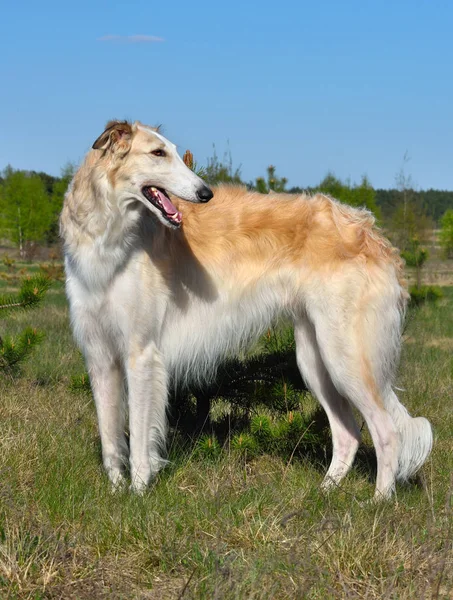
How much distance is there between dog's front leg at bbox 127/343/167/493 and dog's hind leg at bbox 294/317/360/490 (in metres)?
1.09

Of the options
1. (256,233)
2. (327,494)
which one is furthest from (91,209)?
(327,494)

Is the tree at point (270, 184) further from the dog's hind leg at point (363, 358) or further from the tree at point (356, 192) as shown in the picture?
the tree at point (356, 192)

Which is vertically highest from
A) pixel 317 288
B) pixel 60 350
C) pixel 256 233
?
pixel 256 233

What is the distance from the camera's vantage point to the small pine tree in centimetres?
659

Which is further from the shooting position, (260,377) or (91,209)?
(260,377)

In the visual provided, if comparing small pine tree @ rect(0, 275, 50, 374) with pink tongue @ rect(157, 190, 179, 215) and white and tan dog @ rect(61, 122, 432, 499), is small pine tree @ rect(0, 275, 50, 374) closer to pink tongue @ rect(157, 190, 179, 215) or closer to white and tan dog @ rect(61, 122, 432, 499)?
white and tan dog @ rect(61, 122, 432, 499)

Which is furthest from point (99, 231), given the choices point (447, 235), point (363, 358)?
point (447, 235)

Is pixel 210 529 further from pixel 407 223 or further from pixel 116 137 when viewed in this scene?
pixel 407 223

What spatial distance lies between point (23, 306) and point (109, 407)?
2.05 metres

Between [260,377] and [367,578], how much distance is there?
2366mm

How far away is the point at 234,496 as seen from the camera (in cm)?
421

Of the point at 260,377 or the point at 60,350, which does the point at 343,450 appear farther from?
the point at 60,350

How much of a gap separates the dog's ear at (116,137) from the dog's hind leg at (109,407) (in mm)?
1371

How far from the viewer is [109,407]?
4.96 m
